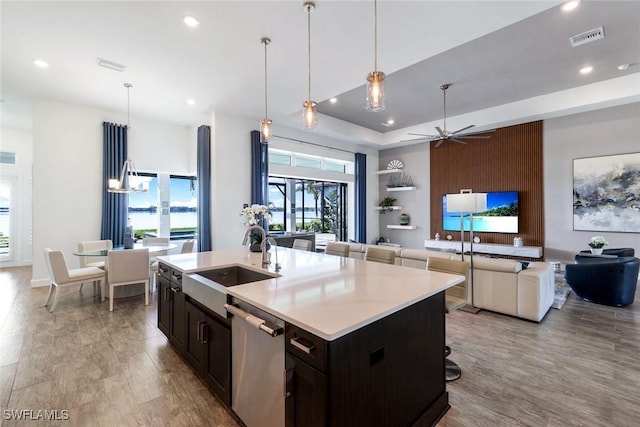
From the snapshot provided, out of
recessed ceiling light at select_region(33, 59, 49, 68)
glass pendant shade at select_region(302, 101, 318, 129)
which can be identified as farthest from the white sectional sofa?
recessed ceiling light at select_region(33, 59, 49, 68)

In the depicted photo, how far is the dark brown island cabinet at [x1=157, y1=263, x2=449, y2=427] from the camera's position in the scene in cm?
129

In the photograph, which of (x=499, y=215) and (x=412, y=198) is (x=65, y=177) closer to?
(x=412, y=198)

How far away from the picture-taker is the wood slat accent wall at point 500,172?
21.0 feet

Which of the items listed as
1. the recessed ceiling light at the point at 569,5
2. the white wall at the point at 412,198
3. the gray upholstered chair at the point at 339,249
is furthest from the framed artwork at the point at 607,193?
the gray upholstered chair at the point at 339,249

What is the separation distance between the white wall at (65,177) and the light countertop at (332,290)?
13.6 ft

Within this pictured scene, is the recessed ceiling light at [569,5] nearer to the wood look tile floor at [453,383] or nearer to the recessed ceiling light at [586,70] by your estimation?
the recessed ceiling light at [586,70]

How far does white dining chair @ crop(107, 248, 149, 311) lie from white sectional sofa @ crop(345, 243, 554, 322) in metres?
3.66

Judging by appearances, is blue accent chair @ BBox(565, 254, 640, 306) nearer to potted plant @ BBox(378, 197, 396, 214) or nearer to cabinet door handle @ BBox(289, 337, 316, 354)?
potted plant @ BBox(378, 197, 396, 214)

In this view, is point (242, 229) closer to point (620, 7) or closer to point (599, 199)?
point (620, 7)

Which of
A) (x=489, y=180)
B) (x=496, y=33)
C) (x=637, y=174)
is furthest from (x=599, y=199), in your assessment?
(x=496, y=33)

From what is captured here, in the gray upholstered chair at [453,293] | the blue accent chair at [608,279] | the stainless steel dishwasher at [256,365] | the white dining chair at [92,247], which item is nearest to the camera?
the stainless steel dishwasher at [256,365]

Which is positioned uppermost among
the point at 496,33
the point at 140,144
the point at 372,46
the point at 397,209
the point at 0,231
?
the point at 496,33

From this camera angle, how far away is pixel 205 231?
572cm

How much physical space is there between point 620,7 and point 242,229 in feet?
20.8
